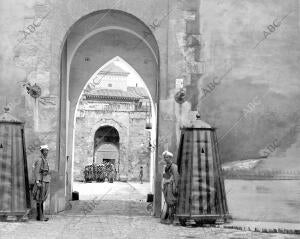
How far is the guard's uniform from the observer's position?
9508 millimetres

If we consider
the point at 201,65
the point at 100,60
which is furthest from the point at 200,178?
the point at 100,60

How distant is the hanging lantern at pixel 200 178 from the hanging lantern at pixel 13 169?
9.55ft

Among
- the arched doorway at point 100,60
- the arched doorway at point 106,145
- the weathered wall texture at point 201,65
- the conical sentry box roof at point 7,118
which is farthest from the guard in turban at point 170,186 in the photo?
the arched doorway at point 106,145

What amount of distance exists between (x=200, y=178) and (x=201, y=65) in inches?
103

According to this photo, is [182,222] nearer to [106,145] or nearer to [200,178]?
[200,178]

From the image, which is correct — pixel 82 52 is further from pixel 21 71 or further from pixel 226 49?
pixel 226 49

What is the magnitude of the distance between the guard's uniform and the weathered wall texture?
2.52ft

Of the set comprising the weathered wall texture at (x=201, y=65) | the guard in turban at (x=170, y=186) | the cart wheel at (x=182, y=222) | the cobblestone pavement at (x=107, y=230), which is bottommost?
the cobblestone pavement at (x=107, y=230)

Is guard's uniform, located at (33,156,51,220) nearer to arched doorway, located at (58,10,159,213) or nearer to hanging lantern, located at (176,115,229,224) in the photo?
hanging lantern, located at (176,115,229,224)

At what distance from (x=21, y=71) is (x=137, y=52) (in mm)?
5545

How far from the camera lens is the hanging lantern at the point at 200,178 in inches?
356

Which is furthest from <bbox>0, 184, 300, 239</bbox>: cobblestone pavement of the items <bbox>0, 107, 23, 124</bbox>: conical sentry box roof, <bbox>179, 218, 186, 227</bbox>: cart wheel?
<bbox>0, 107, 23, 124</bbox>: conical sentry box roof

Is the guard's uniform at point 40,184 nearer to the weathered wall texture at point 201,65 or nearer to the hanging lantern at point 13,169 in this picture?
the hanging lantern at point 13,169

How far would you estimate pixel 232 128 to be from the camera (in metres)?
10.5
